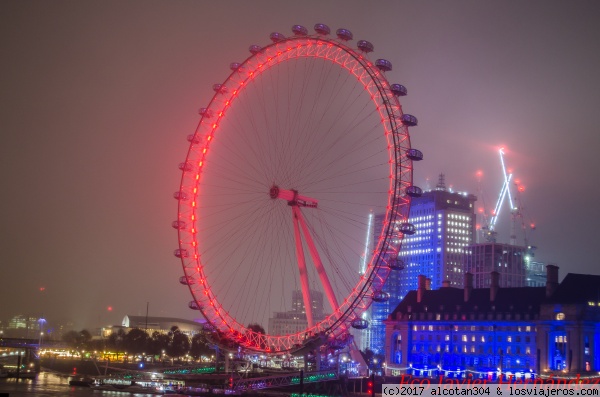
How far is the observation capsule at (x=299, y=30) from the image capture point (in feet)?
238

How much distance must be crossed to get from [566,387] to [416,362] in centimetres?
5478

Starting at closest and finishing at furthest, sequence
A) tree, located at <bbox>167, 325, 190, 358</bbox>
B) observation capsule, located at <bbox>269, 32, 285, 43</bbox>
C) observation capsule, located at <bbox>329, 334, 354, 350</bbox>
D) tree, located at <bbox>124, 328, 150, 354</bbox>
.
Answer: observation capsule, located at <bbox>269, 32, 285, 43</bbox> → observation capsule, located at <bbox>329, 334, 354, 350</bbox> → tree, located at <bbox>167, 325, 190, 358</bbox> → tree, located at <bbox>124, 328, 150, 354</bbox>

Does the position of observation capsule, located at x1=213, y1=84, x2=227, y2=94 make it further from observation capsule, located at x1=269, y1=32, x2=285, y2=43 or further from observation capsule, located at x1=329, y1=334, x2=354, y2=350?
observation capsule, located at x1=329, y1=334, x2=354, y2=350

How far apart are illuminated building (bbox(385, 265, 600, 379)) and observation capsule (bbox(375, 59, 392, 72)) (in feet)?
161

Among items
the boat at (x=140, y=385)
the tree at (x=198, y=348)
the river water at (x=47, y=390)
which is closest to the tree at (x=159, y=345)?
the tree at (x=198, y=348)

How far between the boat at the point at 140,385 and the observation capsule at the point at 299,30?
137 ft

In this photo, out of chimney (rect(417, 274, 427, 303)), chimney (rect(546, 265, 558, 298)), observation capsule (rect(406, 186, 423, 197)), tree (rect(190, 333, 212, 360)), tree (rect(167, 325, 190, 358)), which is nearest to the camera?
observation capsule (rect(406, 186, 423, 197))

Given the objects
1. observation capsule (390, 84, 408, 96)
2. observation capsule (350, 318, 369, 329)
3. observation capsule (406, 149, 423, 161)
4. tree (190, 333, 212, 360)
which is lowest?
tree (190, 333, 212, 360)

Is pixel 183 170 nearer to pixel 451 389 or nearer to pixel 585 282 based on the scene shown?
pixel 451 389

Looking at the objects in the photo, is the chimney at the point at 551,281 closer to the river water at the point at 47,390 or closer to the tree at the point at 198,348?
the river water at the point at 47,390

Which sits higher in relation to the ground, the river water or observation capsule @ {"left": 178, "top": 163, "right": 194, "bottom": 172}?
observation capsule @ {"left": 178, "top": 163, "right": 194, "bottom": 172}

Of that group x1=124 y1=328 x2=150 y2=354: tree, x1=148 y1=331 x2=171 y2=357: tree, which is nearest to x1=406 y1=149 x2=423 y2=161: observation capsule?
x1=148 y1=331 x2=171 y2=357: tree

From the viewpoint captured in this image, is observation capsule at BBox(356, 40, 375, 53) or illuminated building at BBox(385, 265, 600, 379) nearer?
observation capsule at BBox(356, 40, 375, 53)

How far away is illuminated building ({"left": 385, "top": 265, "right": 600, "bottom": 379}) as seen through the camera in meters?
106
